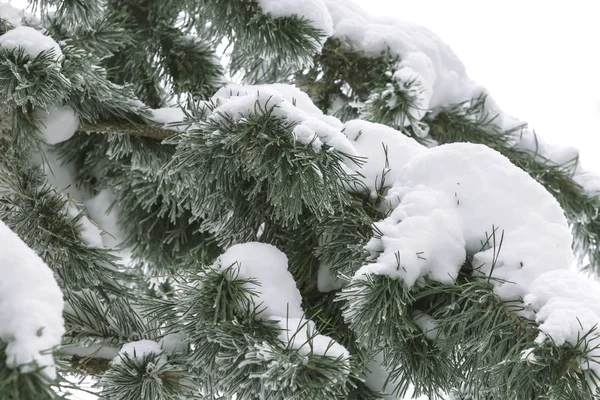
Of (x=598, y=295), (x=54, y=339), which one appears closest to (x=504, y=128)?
(x=598, y=295)

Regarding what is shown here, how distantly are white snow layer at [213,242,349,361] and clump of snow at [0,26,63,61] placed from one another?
570mm

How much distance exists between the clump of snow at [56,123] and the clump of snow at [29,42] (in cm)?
17

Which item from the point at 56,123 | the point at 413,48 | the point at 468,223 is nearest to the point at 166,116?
the point at 56,123

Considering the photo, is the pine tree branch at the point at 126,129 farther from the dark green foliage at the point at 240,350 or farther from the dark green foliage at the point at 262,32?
the dark green foliage at the point at 240,350

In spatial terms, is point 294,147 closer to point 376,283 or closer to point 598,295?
point 376,283

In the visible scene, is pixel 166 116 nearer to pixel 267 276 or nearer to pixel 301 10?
pixel 301 10

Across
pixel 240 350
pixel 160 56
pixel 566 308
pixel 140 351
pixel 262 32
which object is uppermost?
pixel 262 32

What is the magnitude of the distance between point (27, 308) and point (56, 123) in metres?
0.79

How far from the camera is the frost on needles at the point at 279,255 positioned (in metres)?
0.85

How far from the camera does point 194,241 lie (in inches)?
70.9

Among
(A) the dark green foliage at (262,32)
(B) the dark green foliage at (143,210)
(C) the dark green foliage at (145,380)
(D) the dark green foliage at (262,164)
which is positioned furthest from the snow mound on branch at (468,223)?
(B) the dark green foliage at (143,210)

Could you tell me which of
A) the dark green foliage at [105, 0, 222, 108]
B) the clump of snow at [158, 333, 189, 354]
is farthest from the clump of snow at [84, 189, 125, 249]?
the clump of snow at [158, 333, 189, 354]

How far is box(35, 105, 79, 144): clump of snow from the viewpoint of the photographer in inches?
52.9

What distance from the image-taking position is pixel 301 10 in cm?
153
